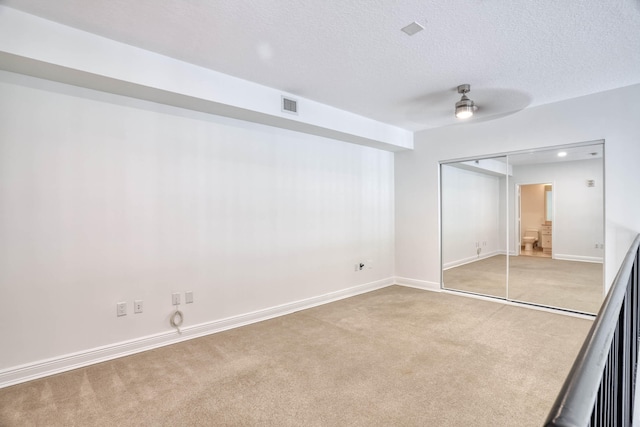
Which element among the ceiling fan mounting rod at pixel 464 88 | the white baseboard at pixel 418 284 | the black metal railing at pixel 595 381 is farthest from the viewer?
the white baseboard at pixel 418 284

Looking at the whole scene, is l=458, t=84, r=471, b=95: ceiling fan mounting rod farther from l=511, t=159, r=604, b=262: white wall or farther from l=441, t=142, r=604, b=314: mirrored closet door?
l=511, t=159, r=604, b=262: white wall

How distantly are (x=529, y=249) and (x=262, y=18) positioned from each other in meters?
4.35

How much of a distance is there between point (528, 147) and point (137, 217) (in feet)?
15.3

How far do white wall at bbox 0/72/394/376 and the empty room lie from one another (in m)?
0.02

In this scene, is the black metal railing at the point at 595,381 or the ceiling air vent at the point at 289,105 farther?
the ceiling air vent at the point at 289,105

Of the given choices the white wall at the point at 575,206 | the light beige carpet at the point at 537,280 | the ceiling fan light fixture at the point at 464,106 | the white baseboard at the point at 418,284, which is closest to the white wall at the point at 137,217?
the white baseboard at the point at 418,284

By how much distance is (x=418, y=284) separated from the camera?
5344 millimetres

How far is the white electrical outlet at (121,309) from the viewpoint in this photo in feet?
9.55

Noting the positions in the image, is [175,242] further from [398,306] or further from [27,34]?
[398,306]

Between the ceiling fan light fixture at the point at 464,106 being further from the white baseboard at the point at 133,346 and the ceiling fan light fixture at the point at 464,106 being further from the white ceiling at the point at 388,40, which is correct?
the white baseboard at the point at 133,346

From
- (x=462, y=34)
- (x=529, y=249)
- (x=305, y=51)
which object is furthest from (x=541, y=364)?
(x=305, y=51)

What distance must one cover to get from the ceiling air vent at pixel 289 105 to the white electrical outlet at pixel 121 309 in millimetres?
2536

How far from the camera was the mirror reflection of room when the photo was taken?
14.0ft

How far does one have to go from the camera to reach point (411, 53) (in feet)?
8.99
